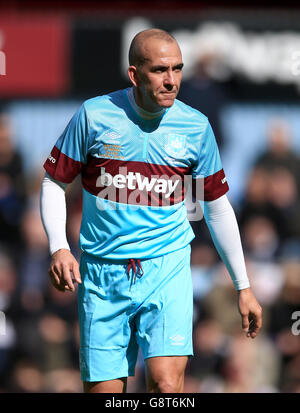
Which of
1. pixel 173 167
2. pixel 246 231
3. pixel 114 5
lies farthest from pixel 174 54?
pixel 114 5

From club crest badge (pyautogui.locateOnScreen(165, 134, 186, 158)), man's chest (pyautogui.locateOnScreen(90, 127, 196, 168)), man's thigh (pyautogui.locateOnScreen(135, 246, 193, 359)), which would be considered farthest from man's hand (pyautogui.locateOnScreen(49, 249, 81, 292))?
club crest badge (pyautogui.locateOnScreen(165, 134, 186, 158))

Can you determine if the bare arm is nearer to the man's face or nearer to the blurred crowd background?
the man's face

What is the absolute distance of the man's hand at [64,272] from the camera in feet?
14.1

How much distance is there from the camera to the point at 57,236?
4.54 m

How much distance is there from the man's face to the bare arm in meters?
0.76

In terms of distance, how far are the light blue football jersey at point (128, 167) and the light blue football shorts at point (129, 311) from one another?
0.09 m

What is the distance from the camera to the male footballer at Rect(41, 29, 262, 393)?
14.9 ft

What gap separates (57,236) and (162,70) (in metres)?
1.06

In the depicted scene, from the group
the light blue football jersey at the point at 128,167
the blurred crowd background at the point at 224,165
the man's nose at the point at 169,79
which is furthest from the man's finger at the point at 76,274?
the blurred crowd background at the point at 224,165

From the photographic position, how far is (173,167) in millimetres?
4613

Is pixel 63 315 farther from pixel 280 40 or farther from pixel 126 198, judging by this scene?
pixel 126 198

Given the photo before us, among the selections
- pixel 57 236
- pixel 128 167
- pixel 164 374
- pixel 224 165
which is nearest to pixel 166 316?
pixel 164 374

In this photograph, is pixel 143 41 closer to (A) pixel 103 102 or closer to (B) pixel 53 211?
(A) pixel 103 102

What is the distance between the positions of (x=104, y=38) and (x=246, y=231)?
9.40 ft
